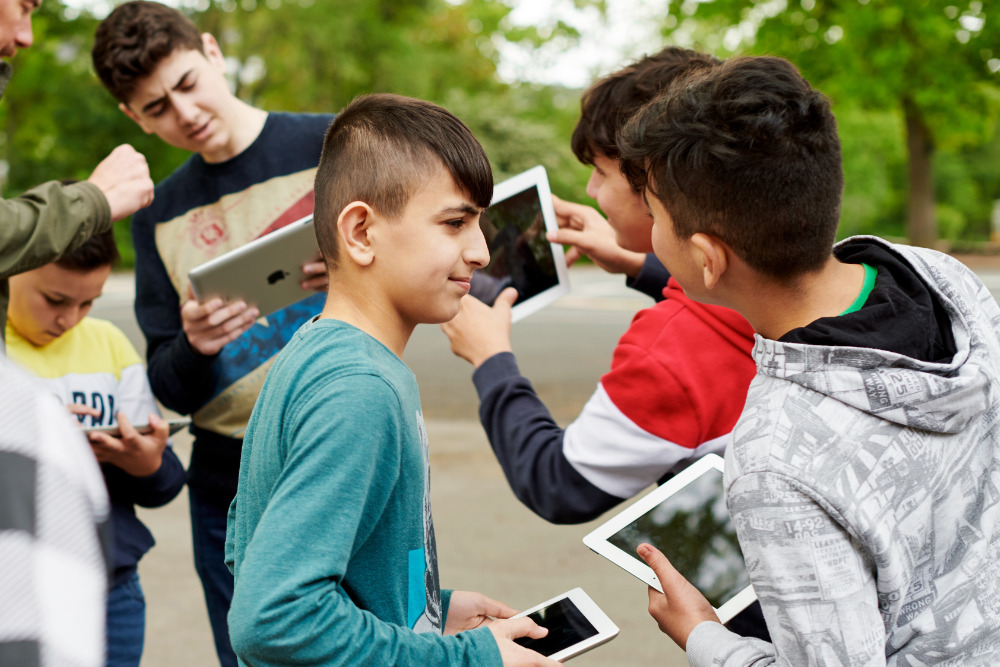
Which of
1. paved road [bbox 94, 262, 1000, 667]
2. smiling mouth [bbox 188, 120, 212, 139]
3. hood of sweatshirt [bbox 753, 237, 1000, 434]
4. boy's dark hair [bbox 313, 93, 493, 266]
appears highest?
boy's dark hair [bbox 313, 93, 493, 266]

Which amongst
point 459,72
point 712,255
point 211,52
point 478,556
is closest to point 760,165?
point 712,255

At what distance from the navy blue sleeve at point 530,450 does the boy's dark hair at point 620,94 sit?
1.77 ft

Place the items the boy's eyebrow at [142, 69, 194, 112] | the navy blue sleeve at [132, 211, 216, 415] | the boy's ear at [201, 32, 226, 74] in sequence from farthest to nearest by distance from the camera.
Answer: the boy's ear at [201, 32, 226, 74], the boy's eyebrow at [142, 69, 194, 112], the navy blue sleeve at [132, 211, 216, 415]

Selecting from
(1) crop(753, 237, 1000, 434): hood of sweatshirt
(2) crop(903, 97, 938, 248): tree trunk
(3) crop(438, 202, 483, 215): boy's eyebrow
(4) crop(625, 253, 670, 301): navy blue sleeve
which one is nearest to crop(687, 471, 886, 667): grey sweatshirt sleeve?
(1) crop(753, 237, 1000, 434): hood of sweatshirt

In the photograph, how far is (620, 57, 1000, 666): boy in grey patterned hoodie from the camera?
1.14 meters

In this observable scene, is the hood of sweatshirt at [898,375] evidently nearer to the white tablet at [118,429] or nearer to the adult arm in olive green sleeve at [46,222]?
the adult arm in olive green sleeve at [46,222]

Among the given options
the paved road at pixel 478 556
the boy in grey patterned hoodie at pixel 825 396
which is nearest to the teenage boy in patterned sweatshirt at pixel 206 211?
the boy in grey patterned hoodie at pixel 825 396

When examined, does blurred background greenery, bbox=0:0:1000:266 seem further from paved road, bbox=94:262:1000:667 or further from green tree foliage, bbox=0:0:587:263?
paved road, bbox=94:262:1000:667

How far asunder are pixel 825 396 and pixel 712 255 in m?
0.28

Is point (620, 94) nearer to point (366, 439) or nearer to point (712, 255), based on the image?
point (712, 255)

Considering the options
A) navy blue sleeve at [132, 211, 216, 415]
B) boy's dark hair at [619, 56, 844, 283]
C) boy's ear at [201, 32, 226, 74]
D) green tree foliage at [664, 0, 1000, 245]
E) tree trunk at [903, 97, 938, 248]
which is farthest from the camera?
tree trunk at [903, 97, 938, 248]

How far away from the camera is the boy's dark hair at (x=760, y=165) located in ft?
4.23

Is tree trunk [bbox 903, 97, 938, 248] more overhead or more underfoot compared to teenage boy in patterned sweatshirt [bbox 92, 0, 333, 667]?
more underfoot

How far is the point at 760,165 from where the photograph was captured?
1.29 m
